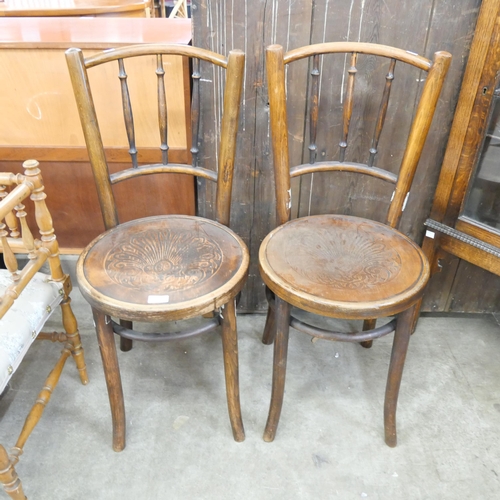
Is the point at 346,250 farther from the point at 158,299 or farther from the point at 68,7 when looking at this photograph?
the point at 68,7

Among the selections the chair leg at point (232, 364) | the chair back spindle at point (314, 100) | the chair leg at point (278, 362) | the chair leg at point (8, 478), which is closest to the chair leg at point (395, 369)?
the chair leg at point (278, 362)

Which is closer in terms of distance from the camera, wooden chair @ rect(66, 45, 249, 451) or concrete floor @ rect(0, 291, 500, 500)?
wooden chair @ rect(66, 45, 249, 451)

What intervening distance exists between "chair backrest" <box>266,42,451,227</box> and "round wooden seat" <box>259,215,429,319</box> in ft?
0.33

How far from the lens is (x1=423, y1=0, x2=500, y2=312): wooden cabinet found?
1318mm

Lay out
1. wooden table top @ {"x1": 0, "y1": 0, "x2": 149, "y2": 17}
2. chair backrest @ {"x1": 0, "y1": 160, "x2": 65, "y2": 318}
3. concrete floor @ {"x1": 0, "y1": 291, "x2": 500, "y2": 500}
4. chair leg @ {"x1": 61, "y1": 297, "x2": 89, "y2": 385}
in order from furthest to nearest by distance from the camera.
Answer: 1. wooden table top @ {"x1": 0, "y1": 0, "x2": 149, "y2": 17}
2. chair leg @ {"x1": 61, "y1": 297, "x2": 89, "y2": 385}
3. concrete floor @ {"x1": 0, "y1": 291, "x2": 500, "y2": 500}
4. chair backrest @ {"x1": 0, "y1": 160, "x2": 65, "y2": 318}

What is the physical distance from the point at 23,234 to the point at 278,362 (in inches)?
30.0

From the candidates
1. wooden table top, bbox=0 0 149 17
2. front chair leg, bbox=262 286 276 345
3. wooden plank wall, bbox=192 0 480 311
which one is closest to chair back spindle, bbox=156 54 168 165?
wooden plank wall, bbox=192 0 480 311

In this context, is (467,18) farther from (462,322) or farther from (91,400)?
(91,400)

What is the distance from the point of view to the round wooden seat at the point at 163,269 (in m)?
1.13

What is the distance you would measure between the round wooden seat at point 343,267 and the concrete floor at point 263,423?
1.80 feet

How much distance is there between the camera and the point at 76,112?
1.63 m

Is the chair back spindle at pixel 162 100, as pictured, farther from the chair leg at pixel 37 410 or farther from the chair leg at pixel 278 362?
the chair leg at pixel 37 410

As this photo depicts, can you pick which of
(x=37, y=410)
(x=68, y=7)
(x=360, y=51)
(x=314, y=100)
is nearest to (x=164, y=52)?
(x=314, y=100)

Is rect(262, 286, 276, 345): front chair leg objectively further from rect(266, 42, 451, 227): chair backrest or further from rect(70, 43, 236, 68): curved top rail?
rect(70, 43, 236, 68): curved top rail
